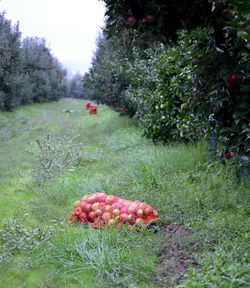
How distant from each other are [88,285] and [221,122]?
210cm

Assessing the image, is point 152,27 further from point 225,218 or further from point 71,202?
point 71,202

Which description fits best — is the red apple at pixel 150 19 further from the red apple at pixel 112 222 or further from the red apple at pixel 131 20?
the red apple at pixel 112 222

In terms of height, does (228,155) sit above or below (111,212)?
above

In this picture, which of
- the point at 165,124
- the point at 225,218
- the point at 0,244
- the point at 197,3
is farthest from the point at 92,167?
the point at 197,3

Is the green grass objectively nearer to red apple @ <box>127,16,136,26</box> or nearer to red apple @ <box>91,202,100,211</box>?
red apple @ <box>91,202,100,211</box>

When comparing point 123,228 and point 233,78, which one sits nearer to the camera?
point 233,78

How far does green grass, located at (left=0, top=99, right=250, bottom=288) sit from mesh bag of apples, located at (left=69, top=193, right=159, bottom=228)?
155 millimetres

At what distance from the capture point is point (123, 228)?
320 centimetres

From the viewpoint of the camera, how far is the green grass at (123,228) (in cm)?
249

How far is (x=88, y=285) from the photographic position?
246 cm

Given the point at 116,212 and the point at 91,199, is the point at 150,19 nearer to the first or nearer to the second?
the point at 116,212

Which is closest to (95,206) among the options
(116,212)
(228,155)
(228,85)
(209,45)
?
(116,212)

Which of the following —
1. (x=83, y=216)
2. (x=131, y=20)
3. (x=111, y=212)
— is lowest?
(x=83, y=216)

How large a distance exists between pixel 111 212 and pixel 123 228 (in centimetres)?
39
